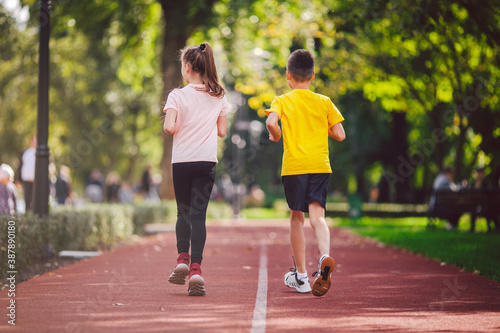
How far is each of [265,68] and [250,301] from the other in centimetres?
2023

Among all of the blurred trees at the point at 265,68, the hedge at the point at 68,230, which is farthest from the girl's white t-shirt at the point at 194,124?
the blurred trees at the point at 265,68

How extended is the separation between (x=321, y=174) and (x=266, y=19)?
1679cm

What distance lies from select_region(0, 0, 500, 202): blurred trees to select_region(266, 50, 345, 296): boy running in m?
4.90

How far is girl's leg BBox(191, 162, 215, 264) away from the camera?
6383 millimetres

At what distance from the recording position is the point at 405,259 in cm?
1105

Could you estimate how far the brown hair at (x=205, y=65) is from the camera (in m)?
6.54

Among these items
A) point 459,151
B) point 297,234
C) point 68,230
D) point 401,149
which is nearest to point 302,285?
point 297,234

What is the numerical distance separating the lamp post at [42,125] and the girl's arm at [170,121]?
15.5 ft

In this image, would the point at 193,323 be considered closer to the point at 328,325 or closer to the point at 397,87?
the point at 328,325

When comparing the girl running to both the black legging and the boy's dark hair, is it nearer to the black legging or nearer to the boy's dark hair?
the black legging

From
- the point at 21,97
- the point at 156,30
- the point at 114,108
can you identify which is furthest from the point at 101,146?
the point at 156,30

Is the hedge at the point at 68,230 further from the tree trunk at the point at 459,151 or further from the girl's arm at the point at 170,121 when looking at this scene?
the tree trunk at the point at 459,151

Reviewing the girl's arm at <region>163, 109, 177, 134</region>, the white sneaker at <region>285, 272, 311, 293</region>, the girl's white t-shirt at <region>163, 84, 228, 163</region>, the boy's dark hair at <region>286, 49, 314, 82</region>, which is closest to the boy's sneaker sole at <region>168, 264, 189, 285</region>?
the girl's white t-shirt at <region>163, 84, 228, 163</region>

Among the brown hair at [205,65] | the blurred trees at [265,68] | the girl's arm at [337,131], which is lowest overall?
the girl's arm at [337,131]
